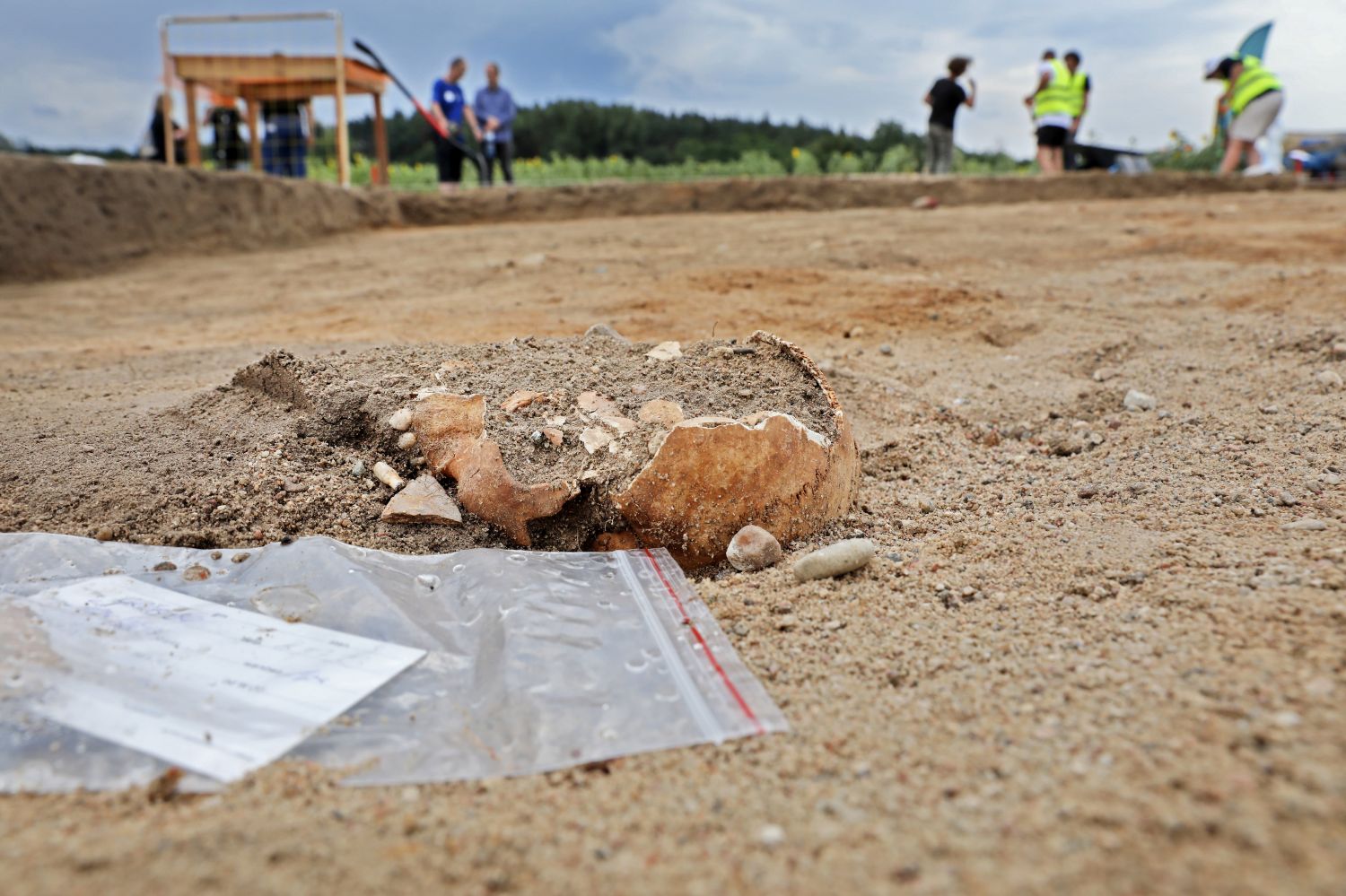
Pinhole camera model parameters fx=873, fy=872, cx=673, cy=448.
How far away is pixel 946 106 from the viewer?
9.26 metres

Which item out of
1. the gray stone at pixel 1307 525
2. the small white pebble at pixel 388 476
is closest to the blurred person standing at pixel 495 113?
the small white pebble at pixel 388 476

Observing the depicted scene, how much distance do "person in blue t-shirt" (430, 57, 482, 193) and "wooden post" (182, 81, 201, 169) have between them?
2.65m

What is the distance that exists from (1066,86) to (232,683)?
401 inches

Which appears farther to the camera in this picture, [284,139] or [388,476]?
[284,139]

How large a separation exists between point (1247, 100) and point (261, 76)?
1064 centimetres

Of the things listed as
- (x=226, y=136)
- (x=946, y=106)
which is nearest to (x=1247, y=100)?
(x=946, y=106)

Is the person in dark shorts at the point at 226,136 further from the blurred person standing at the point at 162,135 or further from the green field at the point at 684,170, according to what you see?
the green field at the point at 684,170

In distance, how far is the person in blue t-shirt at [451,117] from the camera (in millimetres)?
9523

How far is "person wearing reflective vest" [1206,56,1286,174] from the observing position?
894 cm

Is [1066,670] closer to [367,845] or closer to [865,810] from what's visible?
[865,810]

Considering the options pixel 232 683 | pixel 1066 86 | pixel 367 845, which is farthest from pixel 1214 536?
pixel 1066 86

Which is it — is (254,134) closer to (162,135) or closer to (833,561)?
(162,135)

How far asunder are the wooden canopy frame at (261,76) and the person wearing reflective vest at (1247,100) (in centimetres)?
948

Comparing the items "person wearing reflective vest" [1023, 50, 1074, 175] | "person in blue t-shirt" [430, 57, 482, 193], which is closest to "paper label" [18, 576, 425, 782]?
"person in blue t-shirt" [430, 57, 482, 193]
